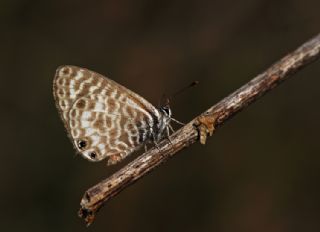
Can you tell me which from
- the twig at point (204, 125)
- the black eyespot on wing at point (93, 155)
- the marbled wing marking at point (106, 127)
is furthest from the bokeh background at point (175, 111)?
the twig at point (204, 125)

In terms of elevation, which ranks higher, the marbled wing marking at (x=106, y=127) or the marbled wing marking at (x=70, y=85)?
the marbled wing marking at (x=70, y=85)

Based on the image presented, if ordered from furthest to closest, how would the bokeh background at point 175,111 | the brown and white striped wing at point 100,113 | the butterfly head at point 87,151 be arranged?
1. the bokeh background at point 175,111
2. the brown and white striped wing at point 100,113
3. the butterfly head at point 87,151

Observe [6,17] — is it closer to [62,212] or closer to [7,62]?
[7,62]

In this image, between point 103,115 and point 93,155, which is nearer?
point 93,155

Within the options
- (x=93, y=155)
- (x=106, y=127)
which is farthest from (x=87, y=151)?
(x=106, y=127)

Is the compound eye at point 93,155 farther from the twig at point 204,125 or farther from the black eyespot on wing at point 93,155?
the twig at point 204,125

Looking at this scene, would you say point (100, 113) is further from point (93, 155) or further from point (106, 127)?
point (93, 155)

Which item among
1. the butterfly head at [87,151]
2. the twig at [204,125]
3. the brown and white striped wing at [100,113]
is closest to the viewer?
the twig at [204,125]

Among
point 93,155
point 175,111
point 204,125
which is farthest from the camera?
point 175,111
